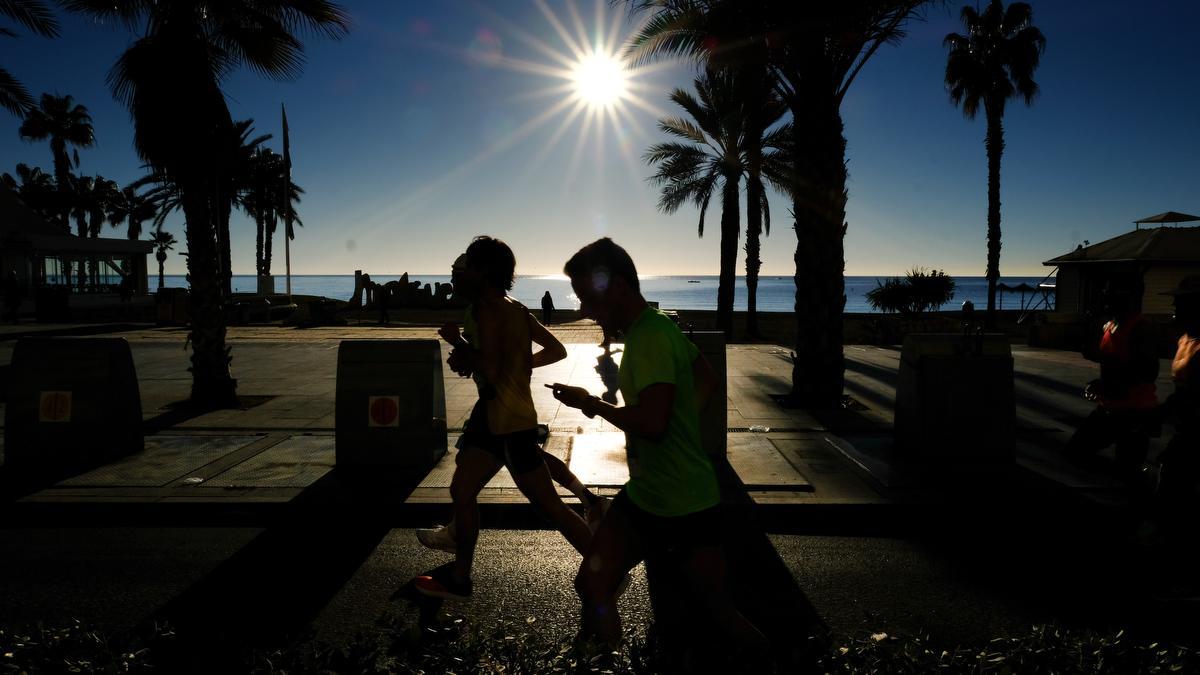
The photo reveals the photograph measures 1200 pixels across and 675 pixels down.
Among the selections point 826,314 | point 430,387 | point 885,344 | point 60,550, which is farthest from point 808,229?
Result: point 885,344

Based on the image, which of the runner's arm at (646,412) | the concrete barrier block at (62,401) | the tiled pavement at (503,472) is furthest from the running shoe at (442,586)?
the concrete barrier block at (62,401)

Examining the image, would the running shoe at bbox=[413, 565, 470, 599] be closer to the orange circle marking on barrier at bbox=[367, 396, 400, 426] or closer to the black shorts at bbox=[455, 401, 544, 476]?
the black shorts at bbox=[455, 401, 544, 476]

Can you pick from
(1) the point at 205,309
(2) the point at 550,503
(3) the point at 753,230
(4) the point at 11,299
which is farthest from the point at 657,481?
(4) the point at 11,299

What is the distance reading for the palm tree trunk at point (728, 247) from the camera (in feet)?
79.8

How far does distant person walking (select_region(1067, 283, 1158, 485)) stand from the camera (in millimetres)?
5180

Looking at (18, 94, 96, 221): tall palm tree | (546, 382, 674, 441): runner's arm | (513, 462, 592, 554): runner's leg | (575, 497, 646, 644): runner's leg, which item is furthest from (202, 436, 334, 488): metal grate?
(18, 94, 96, 221): tall palm tree

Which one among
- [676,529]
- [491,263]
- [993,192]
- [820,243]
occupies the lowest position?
[676,529]

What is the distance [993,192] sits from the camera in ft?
100

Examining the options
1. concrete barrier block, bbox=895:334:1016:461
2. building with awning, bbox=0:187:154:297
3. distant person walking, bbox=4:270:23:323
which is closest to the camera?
concrete barrier block, bbox=895:334:1016:461

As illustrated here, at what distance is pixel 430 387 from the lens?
6.20m

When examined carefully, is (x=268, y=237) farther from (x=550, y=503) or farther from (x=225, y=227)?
(x=550, y=503)

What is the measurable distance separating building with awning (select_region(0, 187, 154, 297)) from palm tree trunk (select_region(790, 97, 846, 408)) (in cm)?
3158

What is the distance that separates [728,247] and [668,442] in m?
22.5

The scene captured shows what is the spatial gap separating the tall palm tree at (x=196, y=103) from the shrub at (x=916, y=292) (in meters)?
25.8
